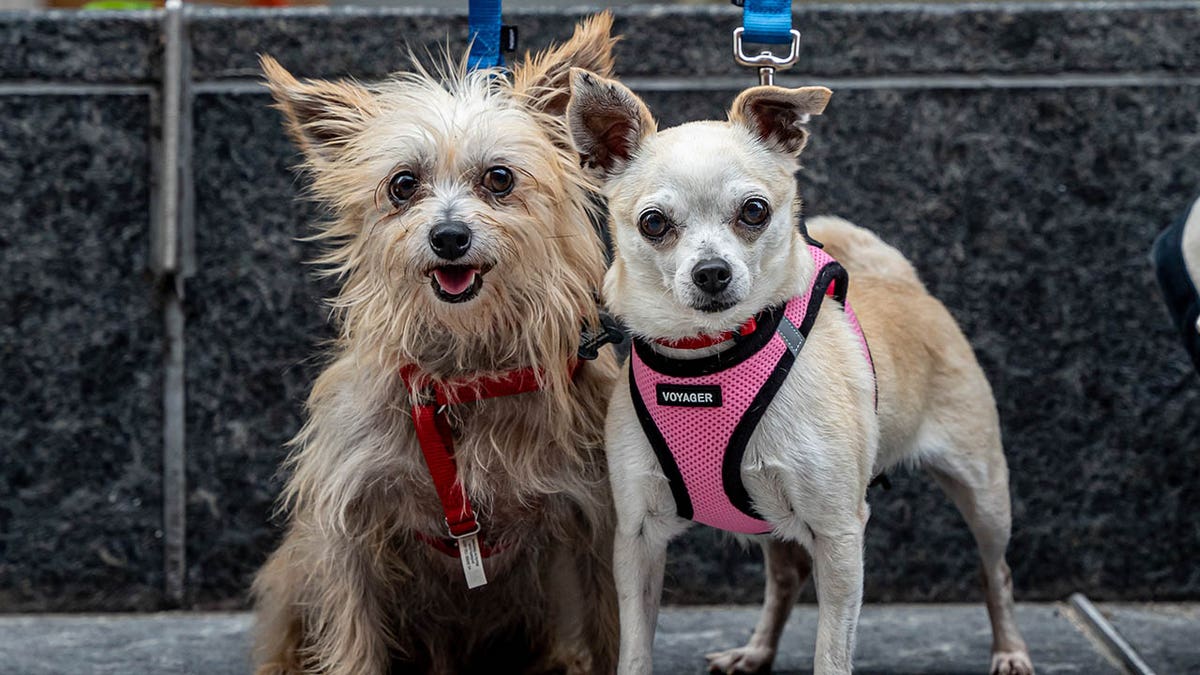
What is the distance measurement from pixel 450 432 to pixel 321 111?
833 mm

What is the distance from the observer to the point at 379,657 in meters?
3.27

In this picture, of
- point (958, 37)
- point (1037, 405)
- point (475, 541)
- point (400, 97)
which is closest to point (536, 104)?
point (400, 97)

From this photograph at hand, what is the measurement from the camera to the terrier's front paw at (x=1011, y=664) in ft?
11.8

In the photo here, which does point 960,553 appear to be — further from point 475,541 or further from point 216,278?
point 216,278

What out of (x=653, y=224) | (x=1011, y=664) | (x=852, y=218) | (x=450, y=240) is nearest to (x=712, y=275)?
(x=653, y=224)

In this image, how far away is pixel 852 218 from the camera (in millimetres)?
4262

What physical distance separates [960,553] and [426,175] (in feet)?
7.47

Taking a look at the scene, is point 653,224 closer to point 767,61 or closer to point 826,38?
point 767,61

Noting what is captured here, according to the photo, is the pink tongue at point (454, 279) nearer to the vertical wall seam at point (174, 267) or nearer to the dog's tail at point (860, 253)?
the dog's tail at point (860, 253)

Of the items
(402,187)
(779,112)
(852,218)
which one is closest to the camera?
(779,112)

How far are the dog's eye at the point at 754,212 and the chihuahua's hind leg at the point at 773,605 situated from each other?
1.16 metres

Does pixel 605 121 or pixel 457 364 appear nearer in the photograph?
pixel 605 121

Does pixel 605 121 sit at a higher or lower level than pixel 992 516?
higher

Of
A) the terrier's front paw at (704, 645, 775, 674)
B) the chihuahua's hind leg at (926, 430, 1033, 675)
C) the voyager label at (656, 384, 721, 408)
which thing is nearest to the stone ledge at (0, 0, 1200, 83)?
the chihuahua's hind leg at (926, 430, 1033, 675)
